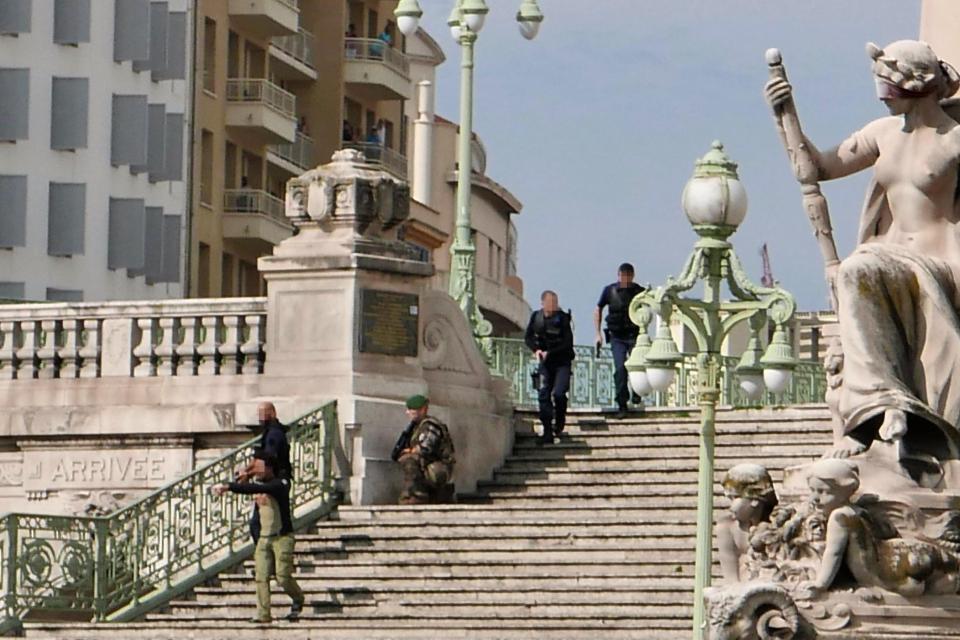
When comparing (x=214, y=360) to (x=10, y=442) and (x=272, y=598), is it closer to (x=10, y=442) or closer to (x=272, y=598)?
(x=10, y=442)

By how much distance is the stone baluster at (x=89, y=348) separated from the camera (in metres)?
37.6

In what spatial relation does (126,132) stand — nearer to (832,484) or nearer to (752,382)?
(752,382)

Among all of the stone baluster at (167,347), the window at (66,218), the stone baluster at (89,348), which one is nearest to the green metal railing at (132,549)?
the stone baluster at (167,347)

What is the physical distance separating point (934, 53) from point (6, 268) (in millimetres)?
47890

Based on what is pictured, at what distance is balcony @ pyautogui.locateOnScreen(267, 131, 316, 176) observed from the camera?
77.8 metres

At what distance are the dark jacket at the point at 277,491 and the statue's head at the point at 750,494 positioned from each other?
13.3 m

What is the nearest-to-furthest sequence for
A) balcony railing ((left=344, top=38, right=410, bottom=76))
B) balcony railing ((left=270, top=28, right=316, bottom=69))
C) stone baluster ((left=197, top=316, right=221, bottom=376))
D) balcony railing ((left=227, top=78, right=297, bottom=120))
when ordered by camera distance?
1. stone baluster ((left=197, top=316, right=221, bottom=376))
2. balcony railing ((left=227, top=78, right=297, bottom=120))
3. balcony railing ((left=270, top=28, right=316, bottom=69))
4. balcony railing ((left=344, top=38, right=410, bottom=76))

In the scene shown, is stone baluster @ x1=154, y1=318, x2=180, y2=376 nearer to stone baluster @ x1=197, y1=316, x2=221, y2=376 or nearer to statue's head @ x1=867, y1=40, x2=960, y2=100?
stone baluster @ x1=197, y1=316, x2=221, y2=376

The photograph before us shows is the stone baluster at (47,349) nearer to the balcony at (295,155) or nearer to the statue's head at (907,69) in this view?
the statue's head at (907,69)

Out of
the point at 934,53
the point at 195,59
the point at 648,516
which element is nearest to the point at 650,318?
the point at 648,516

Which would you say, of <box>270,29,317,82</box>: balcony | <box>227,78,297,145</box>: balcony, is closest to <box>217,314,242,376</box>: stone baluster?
<box>227,78,297,145</box>: balcony

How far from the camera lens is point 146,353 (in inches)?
1464

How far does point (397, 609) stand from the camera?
31406 millimetres

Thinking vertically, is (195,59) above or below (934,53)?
above
